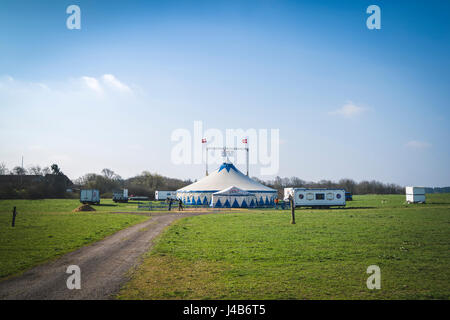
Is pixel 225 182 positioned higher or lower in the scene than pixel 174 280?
higher

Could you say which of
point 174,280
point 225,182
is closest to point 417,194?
point 225,182

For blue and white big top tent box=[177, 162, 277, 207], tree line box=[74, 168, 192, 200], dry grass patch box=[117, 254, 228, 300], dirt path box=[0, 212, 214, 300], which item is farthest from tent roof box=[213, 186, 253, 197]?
tree line box=[74, 168, 192, 200]

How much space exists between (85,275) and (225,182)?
1529 inches

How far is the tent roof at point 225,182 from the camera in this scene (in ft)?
148

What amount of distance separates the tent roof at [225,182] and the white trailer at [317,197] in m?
7.69

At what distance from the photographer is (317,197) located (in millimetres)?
38938

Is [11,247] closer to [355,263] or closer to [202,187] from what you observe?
[355,263]

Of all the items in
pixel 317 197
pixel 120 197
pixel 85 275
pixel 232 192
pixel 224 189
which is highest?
pixel 224 189

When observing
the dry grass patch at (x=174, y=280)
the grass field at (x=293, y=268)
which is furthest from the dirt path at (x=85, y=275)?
the grass field at (x=293, y=268)

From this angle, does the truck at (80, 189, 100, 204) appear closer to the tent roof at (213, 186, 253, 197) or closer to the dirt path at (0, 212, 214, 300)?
the tent roof at (213, 186, 253, 197)

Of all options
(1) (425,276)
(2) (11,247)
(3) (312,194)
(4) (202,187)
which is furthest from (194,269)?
(4) (202,187)

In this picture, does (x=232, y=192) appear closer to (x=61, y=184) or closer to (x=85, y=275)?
A: (x=85, y=275)

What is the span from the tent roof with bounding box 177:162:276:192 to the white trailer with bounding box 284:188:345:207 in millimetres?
7691

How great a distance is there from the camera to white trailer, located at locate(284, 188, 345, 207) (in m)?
38.4
